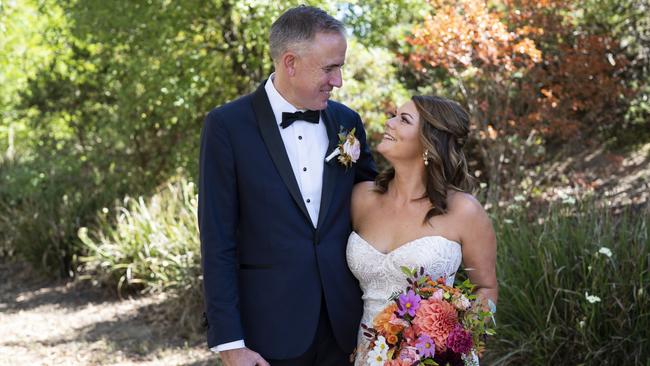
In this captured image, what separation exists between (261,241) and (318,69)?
69cm

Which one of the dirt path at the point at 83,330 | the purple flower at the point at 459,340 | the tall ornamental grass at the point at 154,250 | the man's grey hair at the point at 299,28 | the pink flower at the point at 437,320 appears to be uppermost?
the man's grey hair at the point at 299,28

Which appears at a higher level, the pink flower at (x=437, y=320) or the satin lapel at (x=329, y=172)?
the satin lapel at (x=329, y=172)

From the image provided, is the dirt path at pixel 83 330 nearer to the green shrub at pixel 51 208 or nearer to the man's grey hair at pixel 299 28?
the green shrub at pixel 51 208

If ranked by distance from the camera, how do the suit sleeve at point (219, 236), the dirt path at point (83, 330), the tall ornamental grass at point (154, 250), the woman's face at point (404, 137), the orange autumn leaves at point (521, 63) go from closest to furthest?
the suit sleeve at point (219, 236) < the woman's face at point (404, 137) < the dirt path at point (83, 330) < the orange autumn leaves at point (521, 63) < the tall ornamental grass at point (154, 250)

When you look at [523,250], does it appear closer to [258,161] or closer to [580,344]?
[580,344]

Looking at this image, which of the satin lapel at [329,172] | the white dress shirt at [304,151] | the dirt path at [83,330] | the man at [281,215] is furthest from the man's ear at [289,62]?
the dirt path at [83,330]

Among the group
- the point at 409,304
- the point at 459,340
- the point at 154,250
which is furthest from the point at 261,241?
the point at 154,250

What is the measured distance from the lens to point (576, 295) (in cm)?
492

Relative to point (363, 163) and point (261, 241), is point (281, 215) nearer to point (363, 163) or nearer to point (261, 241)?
point (261, 241)

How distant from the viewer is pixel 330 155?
11.0 ft

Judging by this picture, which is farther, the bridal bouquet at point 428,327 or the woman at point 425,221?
the woman at point 425,221

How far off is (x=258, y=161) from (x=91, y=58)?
24.3ft

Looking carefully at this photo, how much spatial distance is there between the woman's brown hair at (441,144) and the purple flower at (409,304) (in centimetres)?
46

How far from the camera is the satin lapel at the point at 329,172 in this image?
10.8 ft
